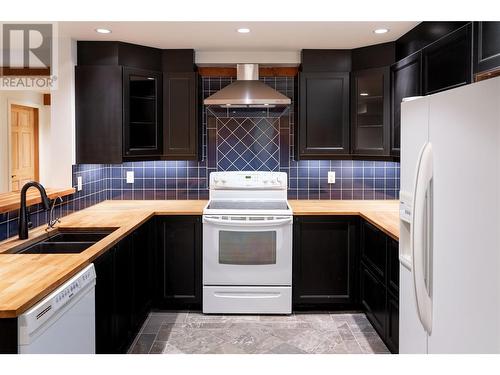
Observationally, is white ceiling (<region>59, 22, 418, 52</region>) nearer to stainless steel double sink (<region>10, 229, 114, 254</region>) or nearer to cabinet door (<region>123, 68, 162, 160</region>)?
cabinet door (<region>123, 68, 162, 160</region>)

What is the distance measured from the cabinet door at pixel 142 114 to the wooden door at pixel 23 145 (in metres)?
2.78

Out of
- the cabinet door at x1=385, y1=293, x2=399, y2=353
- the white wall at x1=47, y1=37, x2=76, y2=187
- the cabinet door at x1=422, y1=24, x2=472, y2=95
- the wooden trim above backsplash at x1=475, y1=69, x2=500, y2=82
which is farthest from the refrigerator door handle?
the white wall at x1=47, y1=37, x2=76, y2=187

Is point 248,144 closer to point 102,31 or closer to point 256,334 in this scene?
point 102,31

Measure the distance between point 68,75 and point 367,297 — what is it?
2931 mm

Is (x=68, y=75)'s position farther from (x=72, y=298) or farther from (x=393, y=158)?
(x=393, y=158)

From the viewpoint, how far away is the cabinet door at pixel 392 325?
108 inches

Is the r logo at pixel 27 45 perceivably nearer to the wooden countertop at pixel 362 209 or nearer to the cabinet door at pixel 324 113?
the cabinet door at pixel 324 113

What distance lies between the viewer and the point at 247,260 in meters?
3.68

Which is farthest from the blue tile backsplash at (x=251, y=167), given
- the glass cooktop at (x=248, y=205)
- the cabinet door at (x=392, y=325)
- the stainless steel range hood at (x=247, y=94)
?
the cabinet door at (x=392, y=325)

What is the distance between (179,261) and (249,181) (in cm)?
99

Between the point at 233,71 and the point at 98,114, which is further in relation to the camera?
the point at 233,71

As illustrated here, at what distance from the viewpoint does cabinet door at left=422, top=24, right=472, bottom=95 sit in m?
2.36

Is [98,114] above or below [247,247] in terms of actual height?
above

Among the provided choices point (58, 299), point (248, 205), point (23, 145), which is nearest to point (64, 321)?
point (58, 299)
